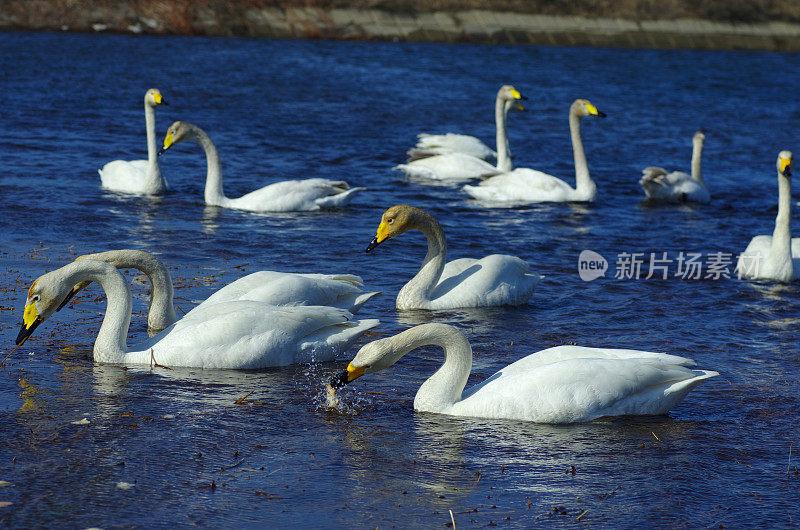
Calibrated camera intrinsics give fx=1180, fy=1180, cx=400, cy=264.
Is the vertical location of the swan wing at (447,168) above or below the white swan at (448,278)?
above

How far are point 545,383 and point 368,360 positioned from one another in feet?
3.81

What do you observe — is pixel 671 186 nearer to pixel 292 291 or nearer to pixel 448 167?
pixel 448 167

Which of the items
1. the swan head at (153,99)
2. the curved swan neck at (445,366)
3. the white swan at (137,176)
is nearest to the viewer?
the curved swan neck at (445,366)

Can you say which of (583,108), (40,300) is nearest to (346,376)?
(40,300)

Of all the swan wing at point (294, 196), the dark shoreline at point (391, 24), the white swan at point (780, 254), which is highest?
the dark shoreline at point (391, 24)

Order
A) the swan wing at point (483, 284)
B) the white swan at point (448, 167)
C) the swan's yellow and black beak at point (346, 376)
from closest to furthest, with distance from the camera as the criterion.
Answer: the swan's yellow and black beak at point (346, 376) < the swan wing at point (483, 284) < the white swan at point (448, 167)

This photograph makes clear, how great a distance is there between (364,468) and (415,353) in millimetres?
2696

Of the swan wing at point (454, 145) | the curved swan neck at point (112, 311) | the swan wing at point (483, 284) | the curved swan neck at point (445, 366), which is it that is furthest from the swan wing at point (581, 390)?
the swan wing at point (454, 145)

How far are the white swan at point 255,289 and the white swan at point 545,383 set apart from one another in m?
1.95

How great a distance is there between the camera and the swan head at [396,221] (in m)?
10.8

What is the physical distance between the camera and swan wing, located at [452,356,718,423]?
7.65 meters

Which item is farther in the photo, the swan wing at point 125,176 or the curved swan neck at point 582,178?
the curved swan neck at point 582,178

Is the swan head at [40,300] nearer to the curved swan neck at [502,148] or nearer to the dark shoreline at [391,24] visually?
the curved swan neck at [502,148]

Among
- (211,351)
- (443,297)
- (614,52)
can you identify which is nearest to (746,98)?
(614,52)
